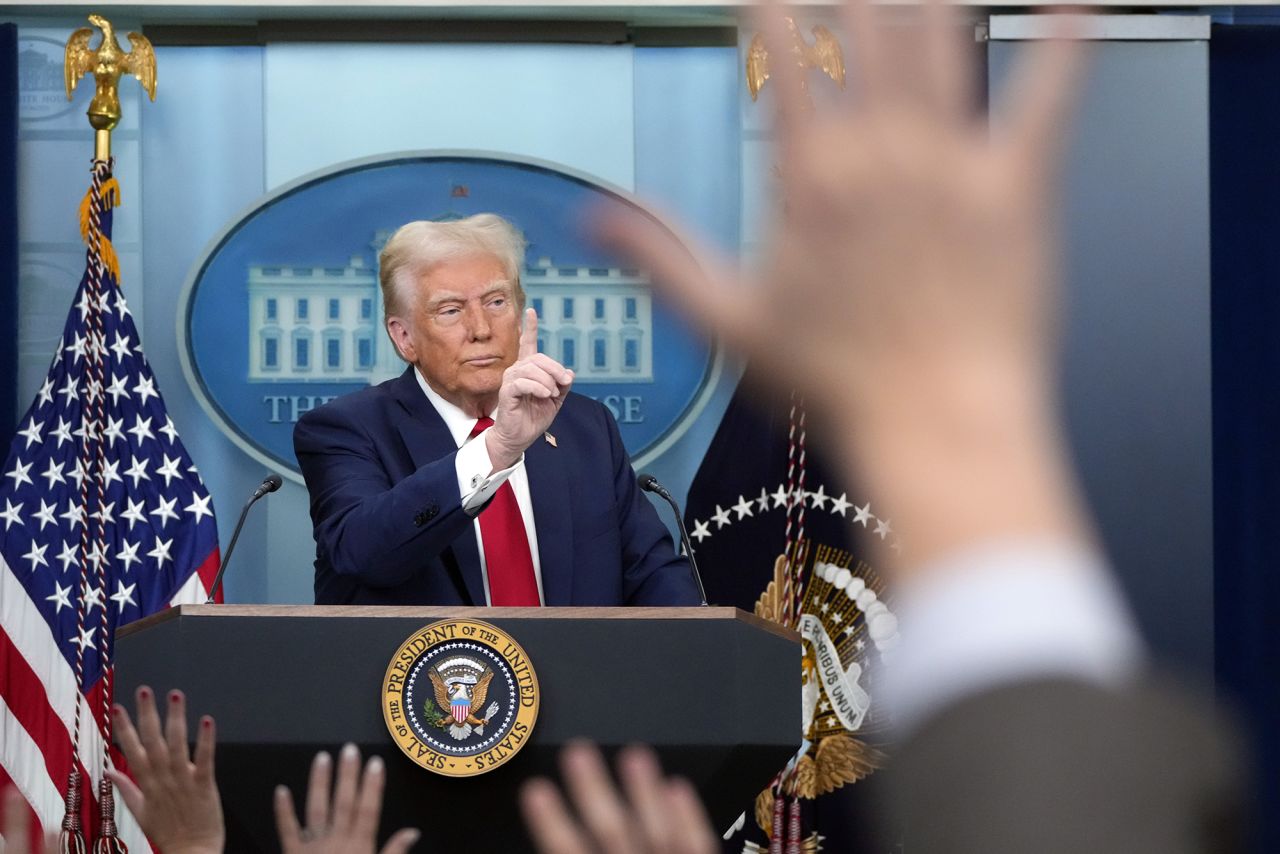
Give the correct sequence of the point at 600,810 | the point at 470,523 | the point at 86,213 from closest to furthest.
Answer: the point at 600,810 < the point at 470,523 < the point at 86,213

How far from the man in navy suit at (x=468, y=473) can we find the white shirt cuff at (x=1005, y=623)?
1709mm

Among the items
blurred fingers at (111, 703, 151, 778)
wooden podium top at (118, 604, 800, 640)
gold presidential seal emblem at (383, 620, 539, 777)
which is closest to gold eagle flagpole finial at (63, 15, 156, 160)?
wooden podium top at (118, 604, 800, 640)

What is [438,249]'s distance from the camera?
3273 millimetres

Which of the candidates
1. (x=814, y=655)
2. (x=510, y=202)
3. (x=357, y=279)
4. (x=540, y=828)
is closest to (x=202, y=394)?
(x=357, y=279)

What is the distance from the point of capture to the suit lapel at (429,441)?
9.36 feet

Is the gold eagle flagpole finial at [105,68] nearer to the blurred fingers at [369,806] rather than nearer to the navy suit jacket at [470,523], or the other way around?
the navy suit jacket at [470,523]

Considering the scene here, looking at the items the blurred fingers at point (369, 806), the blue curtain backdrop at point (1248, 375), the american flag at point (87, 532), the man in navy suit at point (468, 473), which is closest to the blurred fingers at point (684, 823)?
the blurred fingers at point (369, 806)

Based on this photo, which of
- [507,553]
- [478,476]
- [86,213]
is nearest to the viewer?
[478,476]

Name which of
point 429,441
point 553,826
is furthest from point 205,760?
point 429,441

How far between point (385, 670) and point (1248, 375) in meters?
3.84

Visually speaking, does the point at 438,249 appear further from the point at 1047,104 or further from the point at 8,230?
the point at 1047,104

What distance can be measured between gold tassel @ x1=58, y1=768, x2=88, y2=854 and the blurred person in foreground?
11.8 feet

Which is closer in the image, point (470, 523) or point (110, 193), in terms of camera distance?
point (470, 523)

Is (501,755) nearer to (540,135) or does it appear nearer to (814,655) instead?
(814,655)
